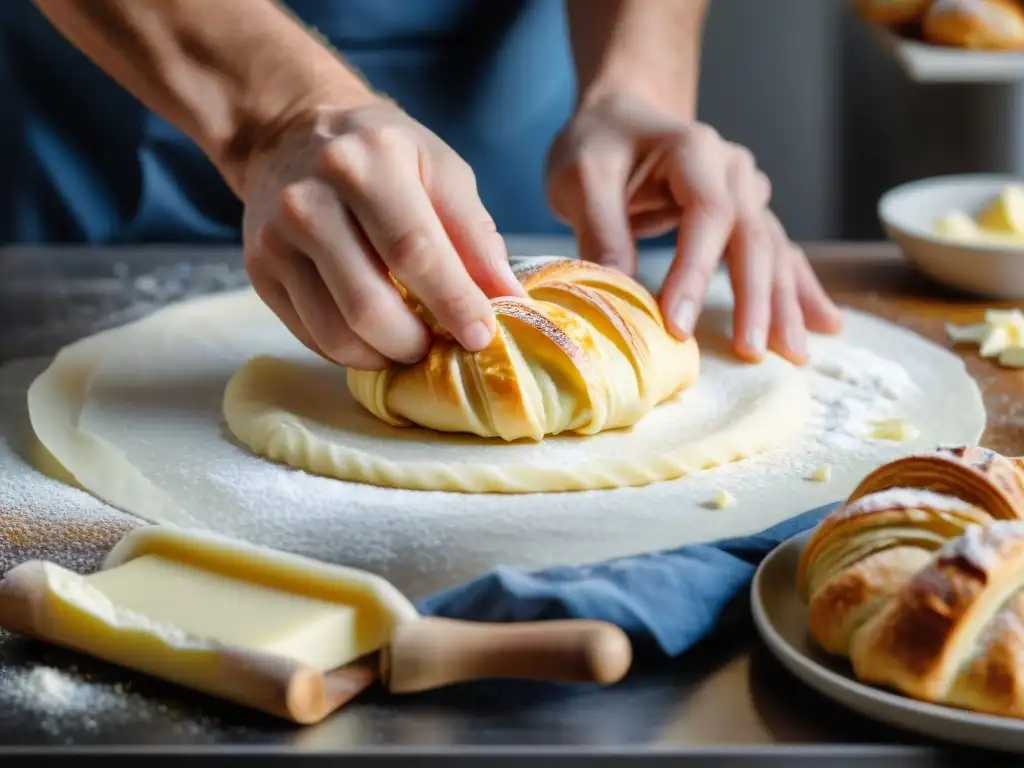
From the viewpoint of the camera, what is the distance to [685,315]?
5.33 ft

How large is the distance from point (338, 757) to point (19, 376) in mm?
1042

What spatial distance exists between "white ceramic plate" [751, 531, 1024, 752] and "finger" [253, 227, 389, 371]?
21.7 inches

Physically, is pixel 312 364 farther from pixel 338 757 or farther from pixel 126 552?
pixel 338 757

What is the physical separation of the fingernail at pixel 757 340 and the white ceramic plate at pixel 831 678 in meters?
0.63

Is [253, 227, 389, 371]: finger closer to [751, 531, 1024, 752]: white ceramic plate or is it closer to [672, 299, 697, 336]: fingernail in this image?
[672, 299, 697, 336]: fingernail

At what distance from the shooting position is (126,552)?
1145 mm

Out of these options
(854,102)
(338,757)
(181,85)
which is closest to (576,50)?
(181,85)

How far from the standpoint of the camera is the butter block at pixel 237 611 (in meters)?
0.99

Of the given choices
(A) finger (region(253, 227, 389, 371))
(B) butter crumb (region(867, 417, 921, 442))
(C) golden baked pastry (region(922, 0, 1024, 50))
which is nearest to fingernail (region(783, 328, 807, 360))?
(B) butter crumb (region(867, 417, 921, 442))

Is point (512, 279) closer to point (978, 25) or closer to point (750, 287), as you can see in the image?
point (750, 287)

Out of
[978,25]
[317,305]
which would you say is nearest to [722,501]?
[317,305]

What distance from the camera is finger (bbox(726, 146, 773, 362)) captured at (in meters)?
1.73

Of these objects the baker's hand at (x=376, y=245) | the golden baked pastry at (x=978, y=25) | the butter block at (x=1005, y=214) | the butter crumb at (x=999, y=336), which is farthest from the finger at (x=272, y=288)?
the golden baked pastry at (x=978, y=25)

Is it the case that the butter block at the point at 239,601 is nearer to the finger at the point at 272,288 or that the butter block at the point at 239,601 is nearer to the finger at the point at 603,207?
the finger at the point at 272,288
